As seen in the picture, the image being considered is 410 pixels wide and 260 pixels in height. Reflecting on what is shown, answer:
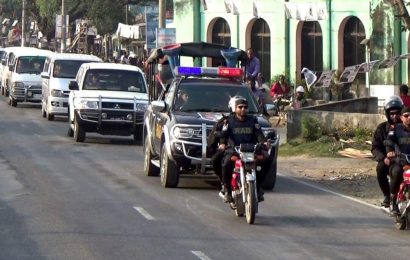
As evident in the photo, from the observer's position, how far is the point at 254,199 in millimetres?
14297

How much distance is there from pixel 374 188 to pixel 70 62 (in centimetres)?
1755

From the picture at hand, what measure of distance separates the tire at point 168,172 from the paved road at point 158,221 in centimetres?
16

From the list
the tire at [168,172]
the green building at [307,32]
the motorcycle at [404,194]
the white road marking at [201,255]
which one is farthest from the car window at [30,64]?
the white road marking at [201,255]

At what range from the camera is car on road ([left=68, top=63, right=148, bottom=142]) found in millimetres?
26891

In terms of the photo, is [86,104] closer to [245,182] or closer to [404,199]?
[245,182]

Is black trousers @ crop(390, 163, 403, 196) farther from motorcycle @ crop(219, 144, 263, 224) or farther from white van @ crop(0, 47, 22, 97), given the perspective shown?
white van @ crop(0, 47, 22, 97)

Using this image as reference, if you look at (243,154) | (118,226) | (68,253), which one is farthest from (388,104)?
(68,253)

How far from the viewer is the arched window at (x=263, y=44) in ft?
145

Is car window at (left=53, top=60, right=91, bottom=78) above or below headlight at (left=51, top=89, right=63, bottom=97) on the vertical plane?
above

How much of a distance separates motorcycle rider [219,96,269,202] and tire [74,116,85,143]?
12.1 metres

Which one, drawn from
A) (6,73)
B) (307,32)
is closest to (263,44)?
(307,32)

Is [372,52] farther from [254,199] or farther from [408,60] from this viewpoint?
[254,199]

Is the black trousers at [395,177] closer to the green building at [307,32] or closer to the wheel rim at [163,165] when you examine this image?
the wheel rim at [163,165]

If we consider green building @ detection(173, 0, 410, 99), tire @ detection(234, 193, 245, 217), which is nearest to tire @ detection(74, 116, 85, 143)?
green building @ detection(173, 0, 410, 99)
